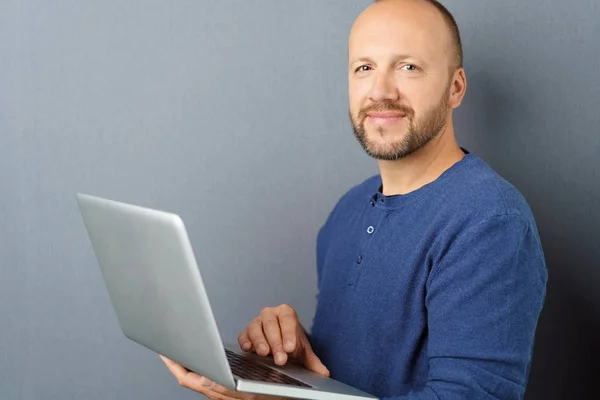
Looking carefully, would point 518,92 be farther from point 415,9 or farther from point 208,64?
point 208,64

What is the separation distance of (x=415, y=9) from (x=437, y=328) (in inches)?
24.1

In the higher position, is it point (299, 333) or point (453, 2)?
point (453, 2)

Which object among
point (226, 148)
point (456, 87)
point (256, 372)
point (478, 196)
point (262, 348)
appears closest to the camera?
point (256, 372)

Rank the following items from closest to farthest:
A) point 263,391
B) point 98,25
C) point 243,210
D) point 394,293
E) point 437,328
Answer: point 263,391 < point 437,328 < point 394,293 < point 98,25 < point 243,210

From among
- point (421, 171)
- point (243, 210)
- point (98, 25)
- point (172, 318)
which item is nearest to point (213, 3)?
point (98, 25)

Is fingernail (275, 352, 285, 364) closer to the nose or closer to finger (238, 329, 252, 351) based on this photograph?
finger (238, 329, 252, 351)

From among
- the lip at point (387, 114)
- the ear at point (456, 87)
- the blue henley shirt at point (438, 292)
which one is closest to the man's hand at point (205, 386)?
the blue henley shirt at point (438, 292)

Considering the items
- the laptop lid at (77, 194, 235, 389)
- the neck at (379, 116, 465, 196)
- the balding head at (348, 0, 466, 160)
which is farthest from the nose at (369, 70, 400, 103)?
the laptop lid at (77, 194, 235, 389)

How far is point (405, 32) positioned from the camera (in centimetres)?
155

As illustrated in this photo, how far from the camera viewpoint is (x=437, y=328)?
135 centimetres

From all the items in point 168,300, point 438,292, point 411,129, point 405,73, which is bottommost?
point 438,292

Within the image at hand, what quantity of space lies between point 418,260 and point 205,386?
43 centimetres

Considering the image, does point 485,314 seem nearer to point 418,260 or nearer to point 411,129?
point 418,260

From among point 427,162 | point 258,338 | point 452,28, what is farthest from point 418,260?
point 452,28
